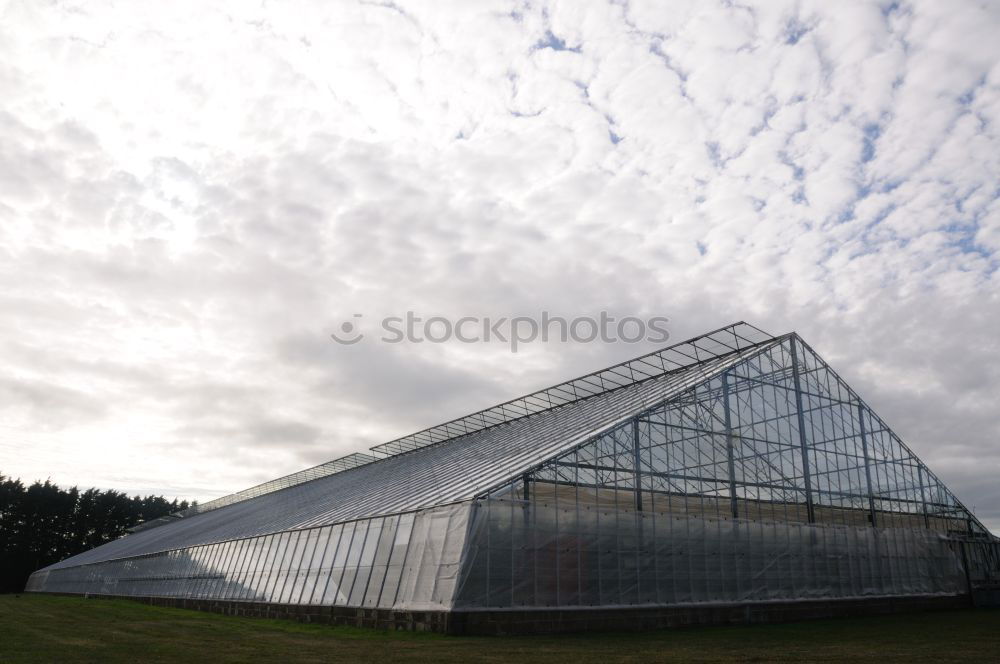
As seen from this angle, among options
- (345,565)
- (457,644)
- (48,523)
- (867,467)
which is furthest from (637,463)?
(48,523)

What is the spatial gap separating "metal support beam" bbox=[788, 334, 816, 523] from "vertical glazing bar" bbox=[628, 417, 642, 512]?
1310 cm

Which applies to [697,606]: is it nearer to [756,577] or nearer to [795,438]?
[756,577]

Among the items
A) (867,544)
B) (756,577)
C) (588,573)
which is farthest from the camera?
(867,544)

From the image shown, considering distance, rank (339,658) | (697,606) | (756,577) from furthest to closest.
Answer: (756,577) < (697,606) < (339,658)

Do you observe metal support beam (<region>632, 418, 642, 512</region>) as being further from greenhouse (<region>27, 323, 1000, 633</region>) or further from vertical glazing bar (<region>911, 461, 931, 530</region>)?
vertical glazing bar (<region>911, 461, 931, 530</region>)

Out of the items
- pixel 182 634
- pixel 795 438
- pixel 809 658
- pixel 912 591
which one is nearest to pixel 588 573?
pixel 809 658

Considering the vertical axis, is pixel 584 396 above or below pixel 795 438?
above

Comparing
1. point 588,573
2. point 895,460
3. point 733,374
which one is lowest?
point 588,573

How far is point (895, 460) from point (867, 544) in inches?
281

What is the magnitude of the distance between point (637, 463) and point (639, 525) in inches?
112

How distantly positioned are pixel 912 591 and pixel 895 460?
785 centimetres

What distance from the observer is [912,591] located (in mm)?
42250

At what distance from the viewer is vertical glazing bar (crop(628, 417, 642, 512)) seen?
3094 cm

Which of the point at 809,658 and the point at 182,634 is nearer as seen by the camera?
the point at 809,658
